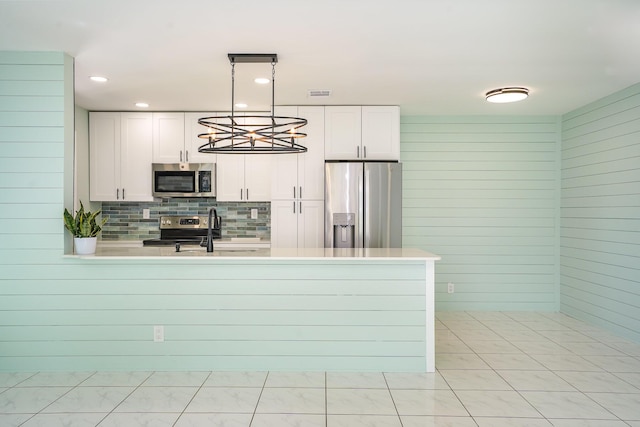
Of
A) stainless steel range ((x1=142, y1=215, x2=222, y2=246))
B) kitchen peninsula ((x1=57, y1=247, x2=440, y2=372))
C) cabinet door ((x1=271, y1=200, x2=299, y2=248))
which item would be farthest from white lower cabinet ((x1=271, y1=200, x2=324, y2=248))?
kitchen peninsula ((x1=57, y1=247, x2=440, y2=372))

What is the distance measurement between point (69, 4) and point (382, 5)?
1745 mm

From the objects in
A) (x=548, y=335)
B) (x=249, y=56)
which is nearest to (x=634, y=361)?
(x=548, y=335)

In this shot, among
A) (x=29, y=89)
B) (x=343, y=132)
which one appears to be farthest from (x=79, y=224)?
(x=343, y=132)

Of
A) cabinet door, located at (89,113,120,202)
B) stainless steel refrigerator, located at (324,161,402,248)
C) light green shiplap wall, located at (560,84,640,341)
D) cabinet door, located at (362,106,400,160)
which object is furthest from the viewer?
cabinet door, located at (89,113,120,202)

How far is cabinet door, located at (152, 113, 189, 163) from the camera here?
534 cm

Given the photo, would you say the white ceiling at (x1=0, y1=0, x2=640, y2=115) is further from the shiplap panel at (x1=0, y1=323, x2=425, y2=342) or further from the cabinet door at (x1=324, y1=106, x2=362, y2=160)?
the shiplap panel at (x1=0, y1=323, x2=425, y2=342)

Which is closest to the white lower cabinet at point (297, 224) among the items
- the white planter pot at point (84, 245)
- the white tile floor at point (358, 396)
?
the white tile floor at point (358, 396)

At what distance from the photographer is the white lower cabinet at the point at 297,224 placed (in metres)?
5.07

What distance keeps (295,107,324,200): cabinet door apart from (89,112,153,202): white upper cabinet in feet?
5.79

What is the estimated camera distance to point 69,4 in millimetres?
2627

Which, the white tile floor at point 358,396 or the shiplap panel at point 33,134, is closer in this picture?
the white tile floor at point 358,396

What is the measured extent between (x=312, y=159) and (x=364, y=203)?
2.50 feet

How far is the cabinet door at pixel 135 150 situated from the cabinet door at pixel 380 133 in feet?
7.95

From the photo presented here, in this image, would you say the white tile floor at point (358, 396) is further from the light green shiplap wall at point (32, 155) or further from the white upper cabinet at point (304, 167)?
the white upper cabinet at point (304, 167)
